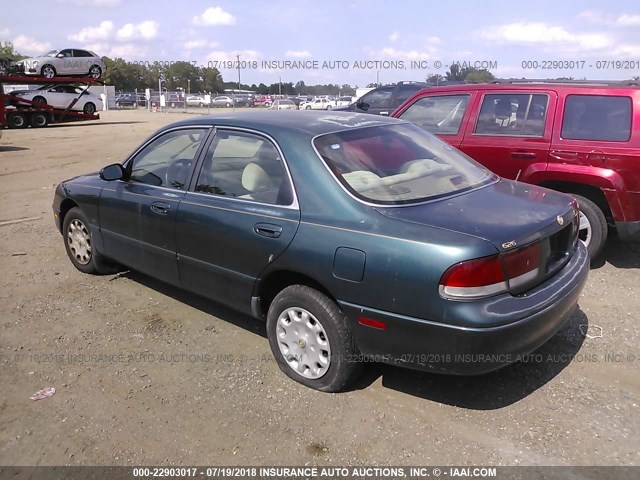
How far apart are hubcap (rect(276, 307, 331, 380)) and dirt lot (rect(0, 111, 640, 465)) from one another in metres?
0.16

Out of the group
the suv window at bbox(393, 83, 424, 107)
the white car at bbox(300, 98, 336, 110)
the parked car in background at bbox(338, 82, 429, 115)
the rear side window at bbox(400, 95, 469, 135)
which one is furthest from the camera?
the white car at bbox(300, 98, 336, 110)

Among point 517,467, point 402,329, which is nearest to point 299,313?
point 402,329

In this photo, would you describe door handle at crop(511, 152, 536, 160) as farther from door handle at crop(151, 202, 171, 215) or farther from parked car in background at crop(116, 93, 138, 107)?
parked car in background at crop(116, 93, 138, 107)

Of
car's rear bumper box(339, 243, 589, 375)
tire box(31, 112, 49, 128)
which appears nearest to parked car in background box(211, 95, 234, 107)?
tire box(31, 112, 49, 128)

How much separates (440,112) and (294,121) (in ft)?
10.2

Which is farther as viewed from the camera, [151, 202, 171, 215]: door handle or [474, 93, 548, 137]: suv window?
[474, 93, 548, 137]: suv window

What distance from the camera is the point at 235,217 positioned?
3545 millimetres

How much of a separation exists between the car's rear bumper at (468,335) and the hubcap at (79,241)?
3279mm

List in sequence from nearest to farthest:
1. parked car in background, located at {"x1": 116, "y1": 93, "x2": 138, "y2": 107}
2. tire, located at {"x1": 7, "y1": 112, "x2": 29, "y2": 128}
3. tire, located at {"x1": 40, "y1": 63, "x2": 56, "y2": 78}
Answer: tire, located at {"x1": 7, "y1": 112, "x2": 29, "y2": 128}
tire, located at {"x1": 40, "y1": 63, "x2": 56, "y2": 78}
parked car in background, located at {"x1": 116, "y1": 93, "x2": 138, "y2": 107}

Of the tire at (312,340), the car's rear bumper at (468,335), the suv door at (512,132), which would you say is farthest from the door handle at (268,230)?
the suv door at (512,132)

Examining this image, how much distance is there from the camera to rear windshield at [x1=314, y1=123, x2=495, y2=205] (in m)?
3.23

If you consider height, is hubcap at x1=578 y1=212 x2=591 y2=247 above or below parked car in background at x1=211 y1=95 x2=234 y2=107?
below

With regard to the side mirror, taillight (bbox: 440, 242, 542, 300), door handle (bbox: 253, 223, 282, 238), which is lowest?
taillight (bbox: 440, 242, 542, 300)

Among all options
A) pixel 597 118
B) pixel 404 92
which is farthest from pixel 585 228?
pixel 404 92
